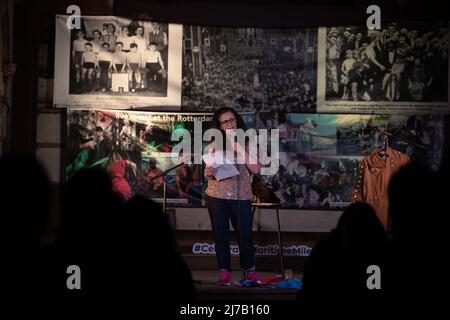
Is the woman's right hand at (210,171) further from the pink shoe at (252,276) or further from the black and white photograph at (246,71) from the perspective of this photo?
the black and white photograph at (246,71)

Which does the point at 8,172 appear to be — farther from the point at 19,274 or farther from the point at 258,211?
the point at 258,211

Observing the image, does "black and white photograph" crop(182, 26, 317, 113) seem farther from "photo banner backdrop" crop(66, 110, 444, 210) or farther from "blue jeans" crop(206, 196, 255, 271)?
"blue jeans" crop(206, 196, 255, 271)

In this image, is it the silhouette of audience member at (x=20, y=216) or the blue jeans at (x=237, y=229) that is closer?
the silhouette of audience member at (x=20, y=216)

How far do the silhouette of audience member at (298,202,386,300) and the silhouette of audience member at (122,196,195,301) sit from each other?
0.66m

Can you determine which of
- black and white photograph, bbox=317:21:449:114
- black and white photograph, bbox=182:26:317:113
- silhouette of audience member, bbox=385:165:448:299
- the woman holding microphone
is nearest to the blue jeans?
the woman holding microphone

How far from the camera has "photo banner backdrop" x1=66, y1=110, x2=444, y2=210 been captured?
8992 mm

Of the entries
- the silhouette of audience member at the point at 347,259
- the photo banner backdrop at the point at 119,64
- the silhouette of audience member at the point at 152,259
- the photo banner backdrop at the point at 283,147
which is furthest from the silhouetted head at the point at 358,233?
the photo banner backdrop at the point at 119,64

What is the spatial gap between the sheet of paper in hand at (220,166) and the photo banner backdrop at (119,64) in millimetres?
1307

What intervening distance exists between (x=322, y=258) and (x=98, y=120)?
211 inches

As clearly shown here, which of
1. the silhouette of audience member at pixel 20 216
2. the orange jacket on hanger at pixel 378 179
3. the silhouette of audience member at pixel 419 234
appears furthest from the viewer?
the orange jacket on hanger at pixel 378 179

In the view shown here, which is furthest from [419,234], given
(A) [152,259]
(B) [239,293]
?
(B) [239,293]

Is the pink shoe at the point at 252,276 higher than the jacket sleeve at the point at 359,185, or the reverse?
the jacket sleeve at the point at 359,185

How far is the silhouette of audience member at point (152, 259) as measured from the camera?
3998 mm

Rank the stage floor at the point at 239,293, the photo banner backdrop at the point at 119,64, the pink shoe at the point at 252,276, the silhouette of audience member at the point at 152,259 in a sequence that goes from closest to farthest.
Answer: the silhouette of audience member at the point at 152,259 < the stage floor at the point at 239,293 < the pink shoe at the point at 252,276 < the photo banner backdrop at the point at 119,64
